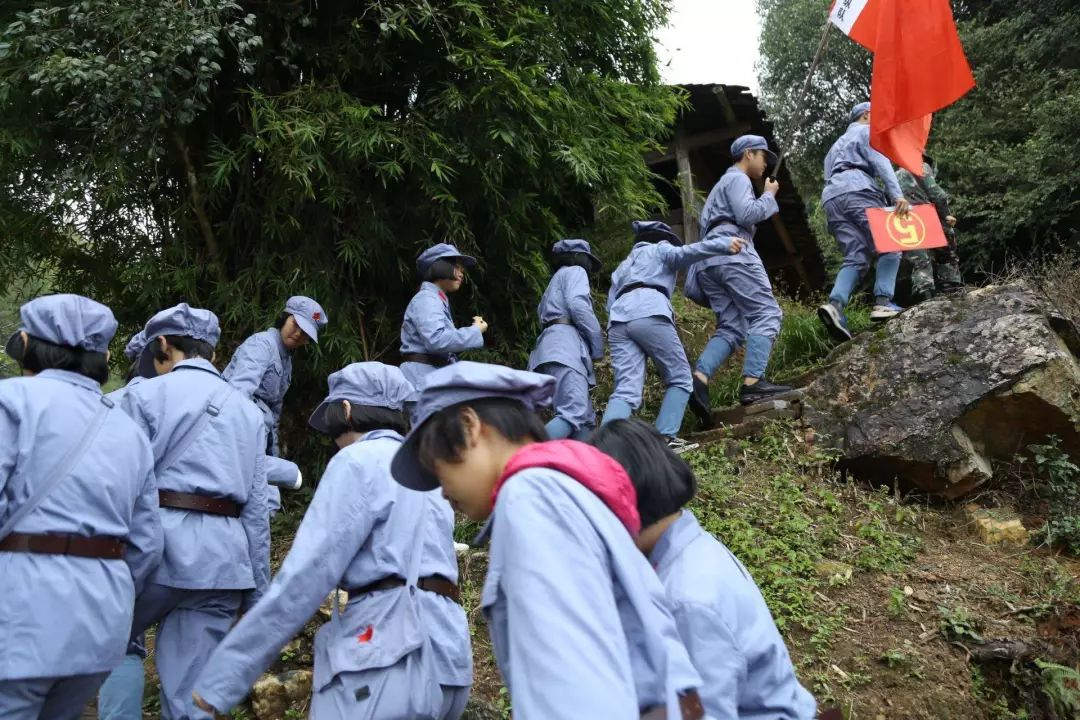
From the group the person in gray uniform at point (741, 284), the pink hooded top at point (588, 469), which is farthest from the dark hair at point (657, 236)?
the pink hooded top at point (588, 469)

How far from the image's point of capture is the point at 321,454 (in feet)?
24.8

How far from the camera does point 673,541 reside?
1951 millimetres

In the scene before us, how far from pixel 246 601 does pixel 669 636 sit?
2.42 meters

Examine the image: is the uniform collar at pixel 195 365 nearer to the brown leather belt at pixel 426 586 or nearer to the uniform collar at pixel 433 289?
the brown leather belt at pixel 426 586

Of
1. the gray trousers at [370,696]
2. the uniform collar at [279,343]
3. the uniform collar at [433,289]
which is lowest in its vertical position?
the gray trousers at [370,696]

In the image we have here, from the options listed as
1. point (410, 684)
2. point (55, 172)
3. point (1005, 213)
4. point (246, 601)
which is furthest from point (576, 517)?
point (1005, 213)

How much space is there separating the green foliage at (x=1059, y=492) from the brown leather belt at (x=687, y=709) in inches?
192

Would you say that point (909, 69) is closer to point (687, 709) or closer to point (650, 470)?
point (650, 470)

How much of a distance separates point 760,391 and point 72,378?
494 centimetres

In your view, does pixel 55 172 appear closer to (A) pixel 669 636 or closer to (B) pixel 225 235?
(B) pixel 225 235

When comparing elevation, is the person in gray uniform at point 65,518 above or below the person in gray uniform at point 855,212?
below

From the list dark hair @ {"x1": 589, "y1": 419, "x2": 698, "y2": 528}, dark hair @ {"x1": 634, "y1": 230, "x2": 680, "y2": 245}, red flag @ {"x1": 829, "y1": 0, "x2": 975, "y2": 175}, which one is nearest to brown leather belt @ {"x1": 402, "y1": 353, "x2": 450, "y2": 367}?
dark hair @ {"x1": 634, "y1": 230, "x2": 680, "y2": 245}

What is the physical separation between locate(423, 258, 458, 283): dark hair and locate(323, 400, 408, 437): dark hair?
3.04 meters

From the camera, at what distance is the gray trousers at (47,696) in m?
2.51
